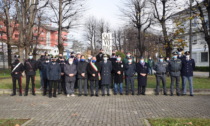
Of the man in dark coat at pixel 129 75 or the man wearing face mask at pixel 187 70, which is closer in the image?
the man wearing face mask at pixel 187 70

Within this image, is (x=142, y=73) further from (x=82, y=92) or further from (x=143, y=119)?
(x=143, y=119)

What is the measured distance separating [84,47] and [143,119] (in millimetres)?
49871

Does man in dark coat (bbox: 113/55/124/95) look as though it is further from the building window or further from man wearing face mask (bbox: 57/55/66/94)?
the building window

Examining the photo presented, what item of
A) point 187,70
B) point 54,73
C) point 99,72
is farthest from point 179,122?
point 54,73

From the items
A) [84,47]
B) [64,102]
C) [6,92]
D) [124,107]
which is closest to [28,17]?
[6,92]

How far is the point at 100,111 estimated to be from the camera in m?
7.84

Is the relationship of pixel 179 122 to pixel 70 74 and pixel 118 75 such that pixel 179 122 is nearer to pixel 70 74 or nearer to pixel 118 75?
pixel 118 75

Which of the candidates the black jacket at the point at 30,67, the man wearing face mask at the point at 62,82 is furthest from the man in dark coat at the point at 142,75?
the black jacket at the point at 30,67

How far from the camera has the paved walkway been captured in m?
6.55

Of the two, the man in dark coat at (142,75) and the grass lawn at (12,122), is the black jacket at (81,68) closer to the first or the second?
the man in dark coat at (142,75)

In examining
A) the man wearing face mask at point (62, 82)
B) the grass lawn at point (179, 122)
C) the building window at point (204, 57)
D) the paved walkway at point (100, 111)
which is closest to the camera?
the grass lawn at point (179, 122)

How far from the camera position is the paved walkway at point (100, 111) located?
655 centimetres

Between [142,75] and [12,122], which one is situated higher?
[142,75]

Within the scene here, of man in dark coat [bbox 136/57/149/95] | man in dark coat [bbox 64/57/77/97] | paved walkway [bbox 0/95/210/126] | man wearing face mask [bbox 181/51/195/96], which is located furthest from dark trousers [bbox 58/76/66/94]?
A: man wearing face mask [bbox 181/51/195/96]
